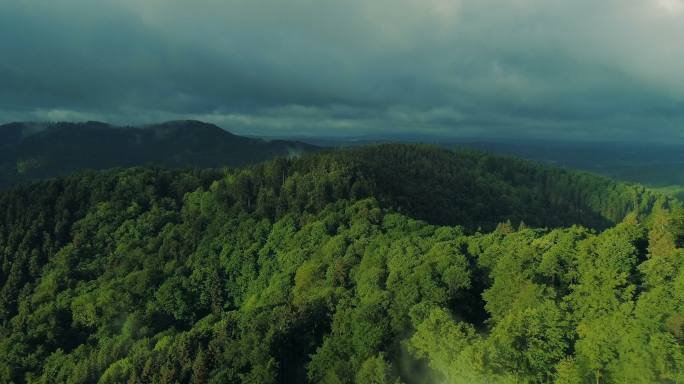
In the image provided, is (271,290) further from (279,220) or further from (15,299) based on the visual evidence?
(15,299)

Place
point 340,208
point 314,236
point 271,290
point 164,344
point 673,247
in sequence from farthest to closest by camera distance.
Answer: point 340,208, point 314,236, point 271,290, point 164,344, point 673,247

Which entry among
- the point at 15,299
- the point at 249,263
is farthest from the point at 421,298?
the point at 15,299

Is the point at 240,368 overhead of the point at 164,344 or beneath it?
overhead

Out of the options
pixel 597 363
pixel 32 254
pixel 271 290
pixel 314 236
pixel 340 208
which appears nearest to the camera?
pixel 597 363

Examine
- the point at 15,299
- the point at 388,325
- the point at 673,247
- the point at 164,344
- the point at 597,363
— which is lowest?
the point at 15,299

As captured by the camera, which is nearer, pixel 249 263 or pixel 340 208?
pixel 249 263

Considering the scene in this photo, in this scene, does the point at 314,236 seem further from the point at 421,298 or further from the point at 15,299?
the point at 15,299
